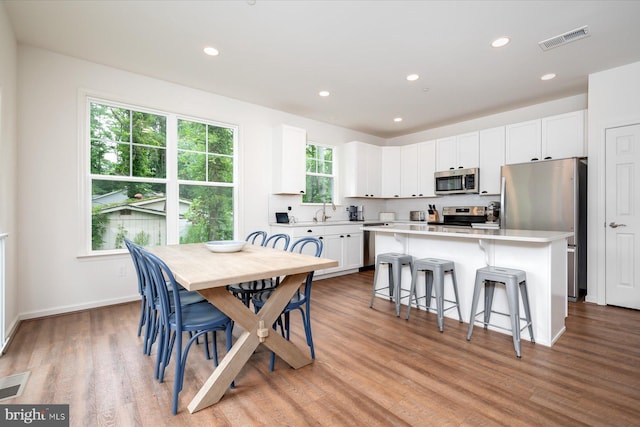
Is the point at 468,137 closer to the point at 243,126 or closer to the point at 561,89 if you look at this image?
the point at 561,89

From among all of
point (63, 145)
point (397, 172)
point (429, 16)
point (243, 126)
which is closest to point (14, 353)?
point (63, 145)

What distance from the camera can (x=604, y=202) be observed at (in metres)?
3.66

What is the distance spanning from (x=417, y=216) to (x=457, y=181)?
122 cm

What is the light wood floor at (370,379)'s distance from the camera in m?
1.68

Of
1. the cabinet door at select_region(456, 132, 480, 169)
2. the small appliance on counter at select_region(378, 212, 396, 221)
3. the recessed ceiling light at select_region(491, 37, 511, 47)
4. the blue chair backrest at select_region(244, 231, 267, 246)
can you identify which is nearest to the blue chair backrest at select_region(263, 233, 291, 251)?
the blue chair backrest at select_region(244, 231, 267, 246)

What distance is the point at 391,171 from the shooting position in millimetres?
6371

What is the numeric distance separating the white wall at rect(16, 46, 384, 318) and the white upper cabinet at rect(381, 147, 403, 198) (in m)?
4.31

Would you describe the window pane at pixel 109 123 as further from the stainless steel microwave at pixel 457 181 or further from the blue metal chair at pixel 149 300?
the stainless steel microwave at pixel 457 181

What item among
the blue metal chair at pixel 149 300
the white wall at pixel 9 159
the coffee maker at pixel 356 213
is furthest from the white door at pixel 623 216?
the white wall at pixel 9 159

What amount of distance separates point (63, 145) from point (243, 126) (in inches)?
87.5

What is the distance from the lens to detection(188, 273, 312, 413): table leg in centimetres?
177

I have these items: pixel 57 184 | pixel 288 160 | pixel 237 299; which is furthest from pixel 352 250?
pixel 57 184

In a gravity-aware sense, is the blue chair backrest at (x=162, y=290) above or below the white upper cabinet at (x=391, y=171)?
below

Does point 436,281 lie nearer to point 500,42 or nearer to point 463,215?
point 500,42
